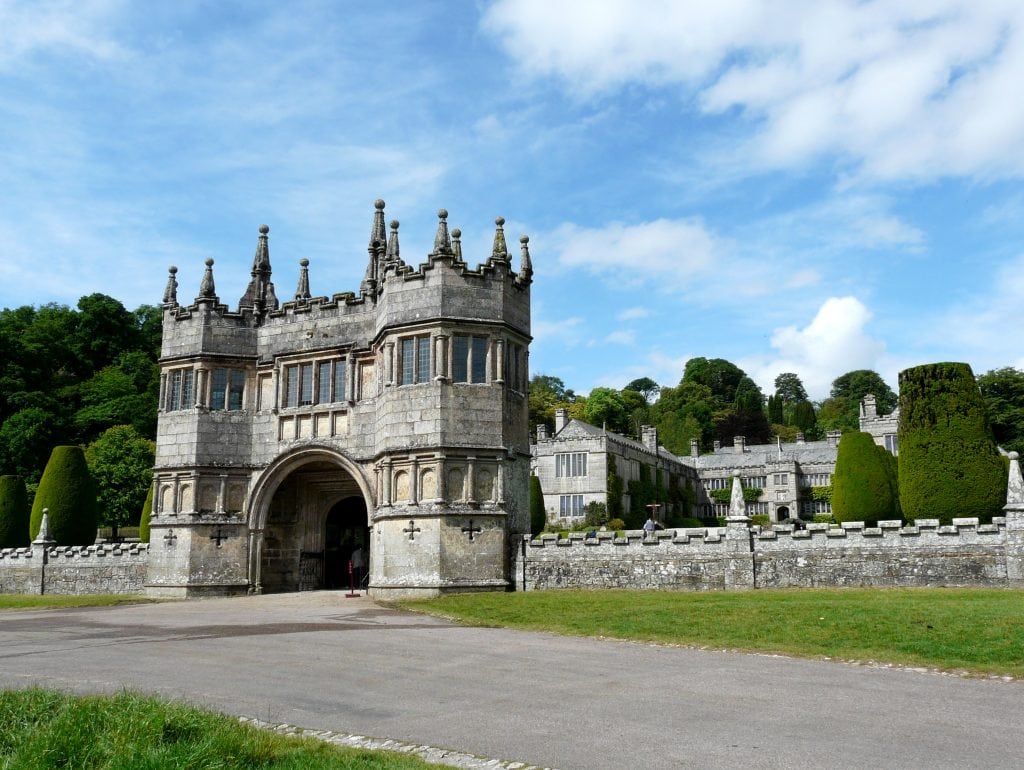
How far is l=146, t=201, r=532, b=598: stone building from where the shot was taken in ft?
72.3

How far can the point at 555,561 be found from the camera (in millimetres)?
22078

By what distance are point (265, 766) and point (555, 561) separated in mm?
16076

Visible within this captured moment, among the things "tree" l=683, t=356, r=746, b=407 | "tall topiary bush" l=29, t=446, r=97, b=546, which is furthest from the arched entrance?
"tree" l=683, t=356, r=746, b=407

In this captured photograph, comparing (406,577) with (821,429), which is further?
(821,429)

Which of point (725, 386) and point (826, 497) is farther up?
point (725, 386)

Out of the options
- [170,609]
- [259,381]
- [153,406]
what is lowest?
[170,609]

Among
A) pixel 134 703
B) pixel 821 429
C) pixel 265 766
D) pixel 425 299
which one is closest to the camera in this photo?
pixel 265 766

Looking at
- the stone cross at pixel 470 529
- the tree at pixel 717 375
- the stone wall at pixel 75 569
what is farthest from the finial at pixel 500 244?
the tree at pixel 717 375

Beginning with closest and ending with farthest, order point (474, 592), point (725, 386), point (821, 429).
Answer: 1. point (474, 592)
2. point (821, 429)
3. point (725, 386)

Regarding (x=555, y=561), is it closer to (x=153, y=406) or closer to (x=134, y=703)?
(x=134, y=703)

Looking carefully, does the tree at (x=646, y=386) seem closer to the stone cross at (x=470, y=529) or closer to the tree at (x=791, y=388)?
the tree at (x=791, y=388)

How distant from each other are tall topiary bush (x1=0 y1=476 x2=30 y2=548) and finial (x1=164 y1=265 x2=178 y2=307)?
47.6 feet

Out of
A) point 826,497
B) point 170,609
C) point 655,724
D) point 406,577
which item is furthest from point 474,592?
point 826,497

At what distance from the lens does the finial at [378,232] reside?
2795 cm
